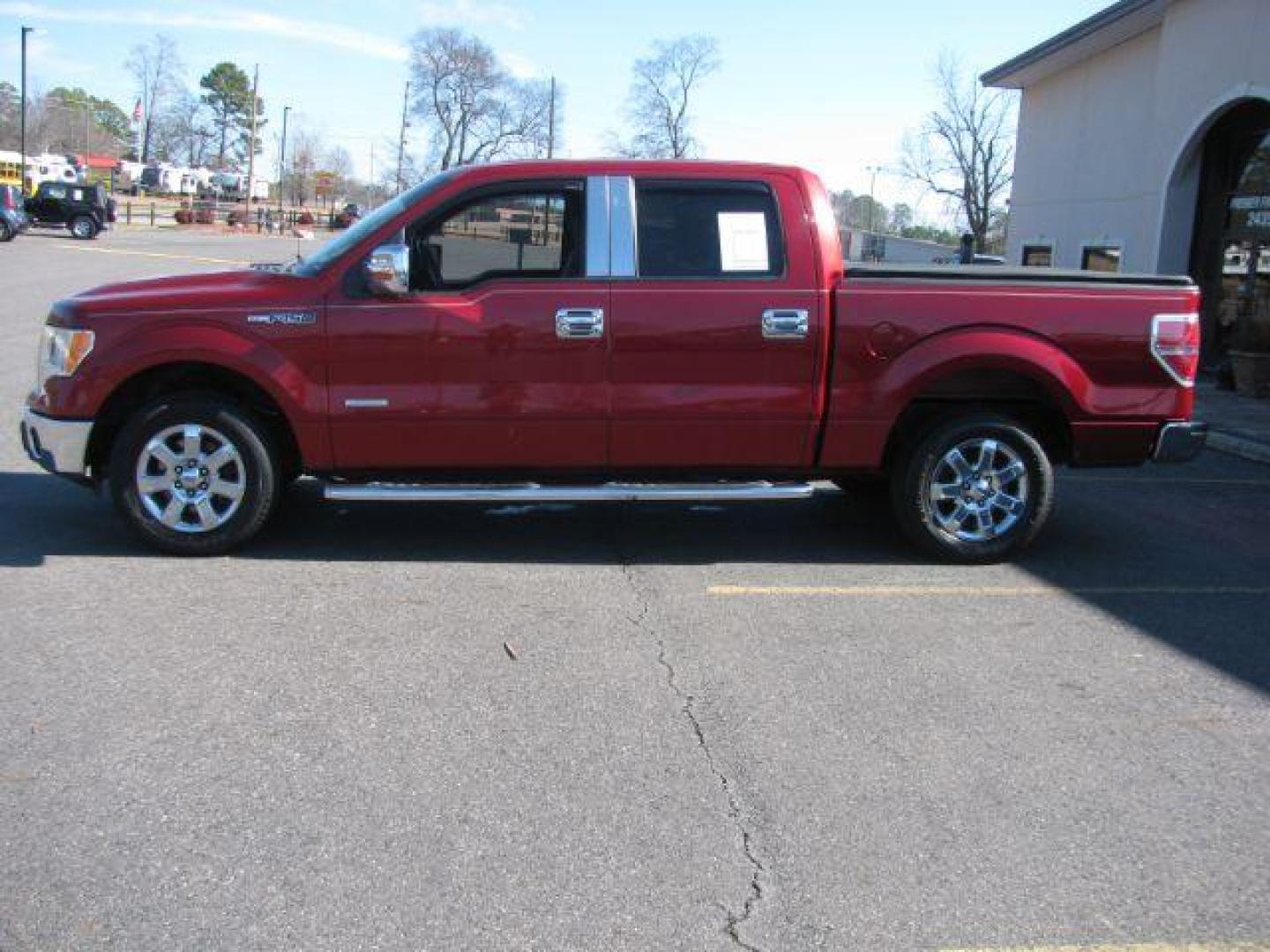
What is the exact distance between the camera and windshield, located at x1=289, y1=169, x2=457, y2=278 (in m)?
5.91

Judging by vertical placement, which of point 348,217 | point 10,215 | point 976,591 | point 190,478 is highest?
point 10,215

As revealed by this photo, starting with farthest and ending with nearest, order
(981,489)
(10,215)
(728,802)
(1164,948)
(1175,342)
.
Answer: (10,215) → (981,489) → (1175,342) → (728,802) → (1164,948)

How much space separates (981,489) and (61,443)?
4919 mm

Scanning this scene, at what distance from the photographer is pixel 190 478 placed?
5.90 m

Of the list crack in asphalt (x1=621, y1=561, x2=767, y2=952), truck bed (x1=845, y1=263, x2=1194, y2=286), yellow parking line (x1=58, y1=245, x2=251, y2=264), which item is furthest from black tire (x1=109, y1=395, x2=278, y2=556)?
yellow parking line (x1=58, y1=245, x2=251, y2=264)

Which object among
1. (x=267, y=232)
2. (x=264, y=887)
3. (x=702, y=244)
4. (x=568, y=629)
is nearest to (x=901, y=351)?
(x=702, y=244)

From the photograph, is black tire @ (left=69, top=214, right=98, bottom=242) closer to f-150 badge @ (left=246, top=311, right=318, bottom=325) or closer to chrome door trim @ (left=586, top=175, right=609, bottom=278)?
f-150 badge @ (left=246, top=311, right=318, bottom=325)

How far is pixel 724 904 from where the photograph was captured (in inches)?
120

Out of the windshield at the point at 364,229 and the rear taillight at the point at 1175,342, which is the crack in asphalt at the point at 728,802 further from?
the rear taillight at the point at 1175,342

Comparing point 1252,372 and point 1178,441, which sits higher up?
point 1252,372

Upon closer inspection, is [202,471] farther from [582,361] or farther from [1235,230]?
[1235,230]

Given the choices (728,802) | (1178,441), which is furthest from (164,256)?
(728,802)

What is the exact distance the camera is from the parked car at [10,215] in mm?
35031

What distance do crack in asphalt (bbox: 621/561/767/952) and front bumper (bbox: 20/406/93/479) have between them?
300 centimetres
